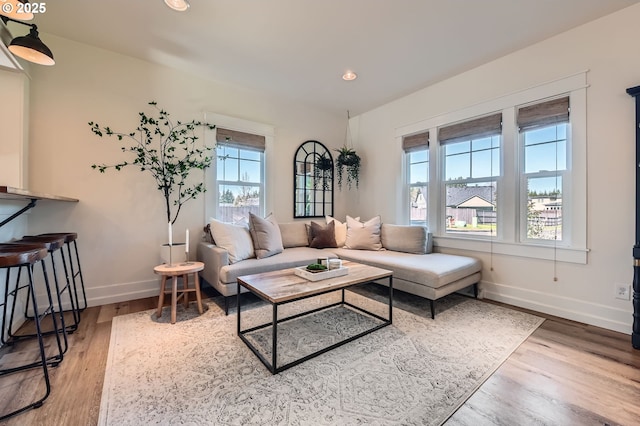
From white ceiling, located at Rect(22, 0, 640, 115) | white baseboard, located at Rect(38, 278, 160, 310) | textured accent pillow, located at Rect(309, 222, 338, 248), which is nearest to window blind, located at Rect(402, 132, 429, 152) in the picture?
white ceiling, located at Rect(22, 0, 640, 115)

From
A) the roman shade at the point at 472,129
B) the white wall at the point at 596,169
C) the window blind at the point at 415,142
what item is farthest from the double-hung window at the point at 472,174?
the white wall at the point at 596,169

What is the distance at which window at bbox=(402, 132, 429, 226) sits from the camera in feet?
12.7

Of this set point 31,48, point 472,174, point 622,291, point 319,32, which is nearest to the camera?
point 31,48

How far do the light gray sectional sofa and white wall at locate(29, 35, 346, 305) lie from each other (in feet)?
2.19

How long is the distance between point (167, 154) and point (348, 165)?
106 inches

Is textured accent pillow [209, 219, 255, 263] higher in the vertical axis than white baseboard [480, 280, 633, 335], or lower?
higher

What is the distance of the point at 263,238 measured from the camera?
3211mm

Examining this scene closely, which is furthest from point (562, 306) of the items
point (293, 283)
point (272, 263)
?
point (272, 263)

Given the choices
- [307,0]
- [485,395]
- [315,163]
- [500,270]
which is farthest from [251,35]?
[500,270]

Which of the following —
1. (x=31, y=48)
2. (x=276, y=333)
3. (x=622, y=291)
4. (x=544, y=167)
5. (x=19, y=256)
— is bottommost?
(x=276, y=333)

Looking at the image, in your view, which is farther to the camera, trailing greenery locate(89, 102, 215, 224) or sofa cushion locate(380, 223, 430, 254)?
sofa cushion locate(380, 223, 430, 254)

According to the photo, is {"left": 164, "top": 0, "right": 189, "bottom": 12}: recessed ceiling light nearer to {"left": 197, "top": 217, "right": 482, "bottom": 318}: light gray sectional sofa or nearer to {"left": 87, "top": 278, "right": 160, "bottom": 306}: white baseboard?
{"left": 197, "top": 217, "right": 482, "bottom": 318}: light gray sectional sofa

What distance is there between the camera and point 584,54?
2.49m

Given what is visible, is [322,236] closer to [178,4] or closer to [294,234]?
[294,234]
